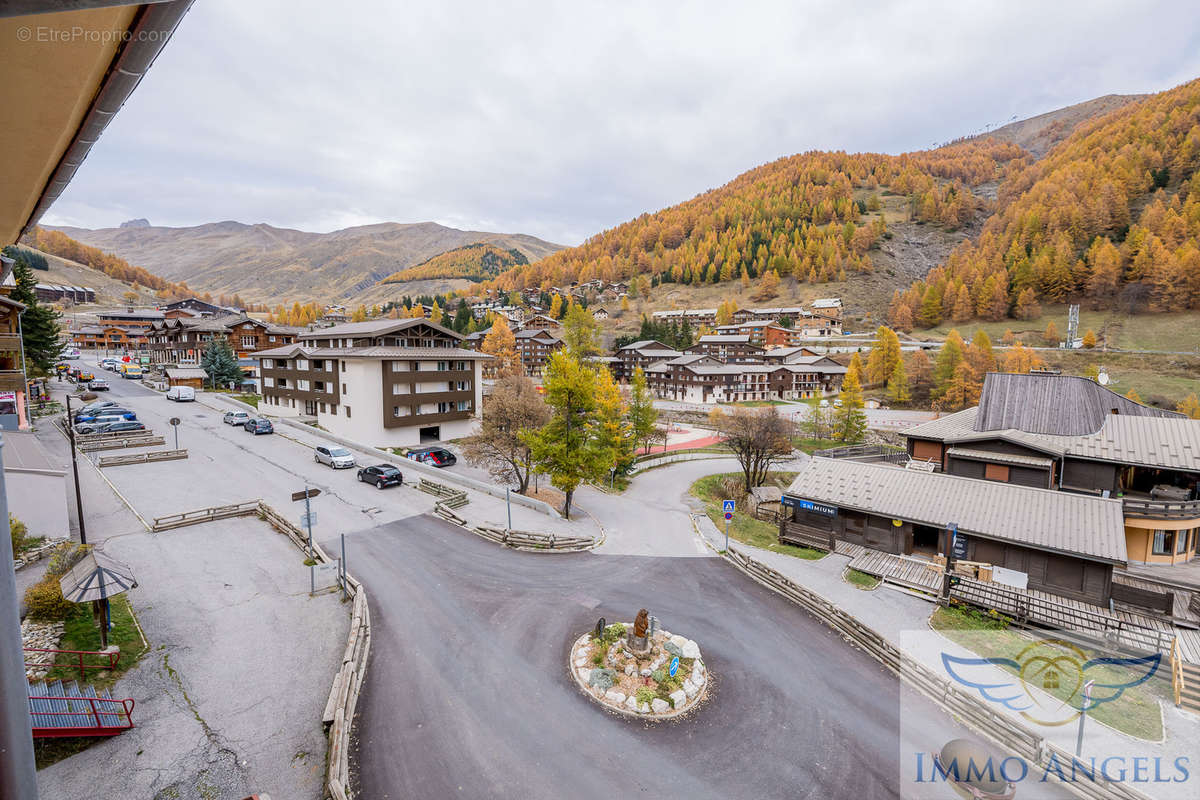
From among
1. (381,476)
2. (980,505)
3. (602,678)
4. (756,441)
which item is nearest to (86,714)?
(602,678)

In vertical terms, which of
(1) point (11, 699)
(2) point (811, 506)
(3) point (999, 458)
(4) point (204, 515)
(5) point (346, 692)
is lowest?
(5) point (346, 692)

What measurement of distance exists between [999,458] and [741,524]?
1508 cm

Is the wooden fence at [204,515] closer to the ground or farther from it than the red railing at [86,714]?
farther from it

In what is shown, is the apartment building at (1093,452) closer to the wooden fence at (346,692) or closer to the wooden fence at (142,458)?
the wooden fence at (346,692)

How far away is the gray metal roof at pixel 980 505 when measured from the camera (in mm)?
20766

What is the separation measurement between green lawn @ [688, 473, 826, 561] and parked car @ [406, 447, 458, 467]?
65.5 ft

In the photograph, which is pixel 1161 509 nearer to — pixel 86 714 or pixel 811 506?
pixel 811 506

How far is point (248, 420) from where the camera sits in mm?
44688

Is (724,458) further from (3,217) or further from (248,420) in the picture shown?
(3,217)

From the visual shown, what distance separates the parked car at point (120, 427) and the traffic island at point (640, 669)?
149 ft

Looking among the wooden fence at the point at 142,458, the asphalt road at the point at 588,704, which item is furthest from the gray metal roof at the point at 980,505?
the wooden fence at the point at 142,458

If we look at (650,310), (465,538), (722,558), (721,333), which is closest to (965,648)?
(722,558)

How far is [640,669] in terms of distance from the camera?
14805 mm

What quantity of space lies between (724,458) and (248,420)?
158ft
